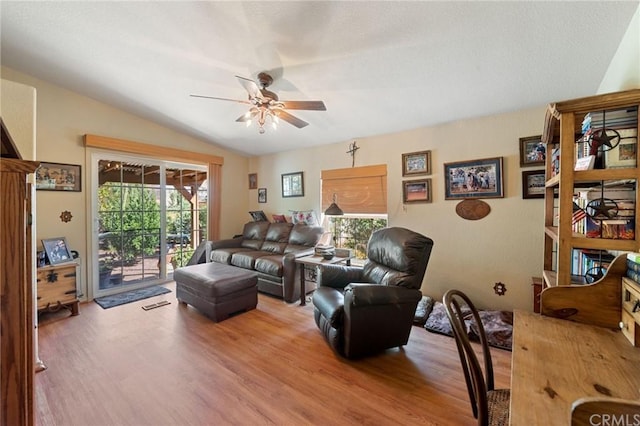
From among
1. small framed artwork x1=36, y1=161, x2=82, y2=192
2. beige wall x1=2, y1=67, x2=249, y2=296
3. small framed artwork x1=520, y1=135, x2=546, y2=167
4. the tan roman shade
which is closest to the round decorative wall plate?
small framed artwork x1=520, y1=135, x2=546, y2=167

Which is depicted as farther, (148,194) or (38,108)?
(148,194)

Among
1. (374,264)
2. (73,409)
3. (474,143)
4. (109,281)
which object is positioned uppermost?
(474,143)

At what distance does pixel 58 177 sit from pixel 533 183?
220 inches

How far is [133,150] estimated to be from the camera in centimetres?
382

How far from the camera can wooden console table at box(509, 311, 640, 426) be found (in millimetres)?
686

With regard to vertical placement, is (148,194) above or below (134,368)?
above

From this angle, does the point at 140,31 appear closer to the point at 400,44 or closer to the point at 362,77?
the point at 362,77

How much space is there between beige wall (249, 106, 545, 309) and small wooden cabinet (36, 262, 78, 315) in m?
3.86

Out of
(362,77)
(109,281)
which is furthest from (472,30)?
(109,281)

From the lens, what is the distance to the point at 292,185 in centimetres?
470

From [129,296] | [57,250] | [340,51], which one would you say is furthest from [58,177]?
[340,51]

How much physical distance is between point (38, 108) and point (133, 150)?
1007mm

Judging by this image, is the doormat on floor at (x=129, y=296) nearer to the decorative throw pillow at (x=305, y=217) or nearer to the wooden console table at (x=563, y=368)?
the decorative throw pillow at (x=305, y=217)

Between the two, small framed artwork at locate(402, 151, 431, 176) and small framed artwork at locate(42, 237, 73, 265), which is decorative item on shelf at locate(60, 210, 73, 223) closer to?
small framed artwork at locate(42, 237, 73, 265)
